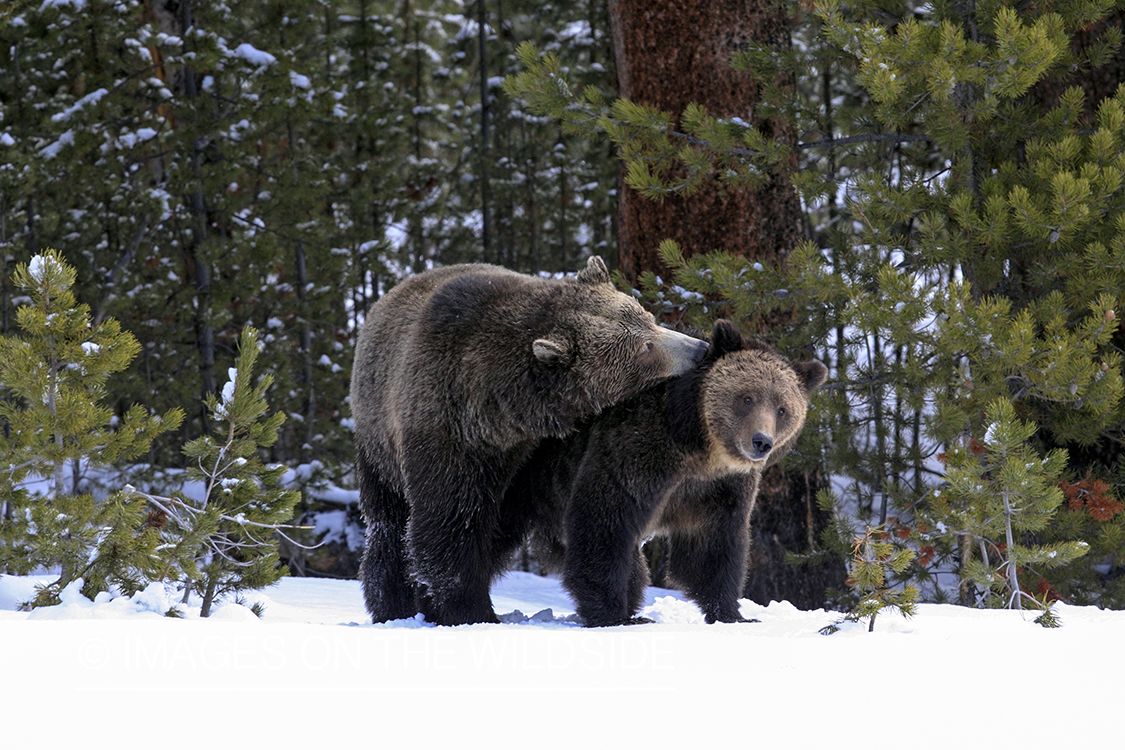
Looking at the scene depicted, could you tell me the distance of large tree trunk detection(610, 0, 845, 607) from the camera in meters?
6.67

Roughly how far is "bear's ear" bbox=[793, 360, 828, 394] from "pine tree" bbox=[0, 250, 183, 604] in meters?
3.16

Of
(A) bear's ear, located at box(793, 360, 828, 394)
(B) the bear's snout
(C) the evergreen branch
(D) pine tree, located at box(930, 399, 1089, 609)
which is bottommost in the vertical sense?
(D) pine tree, located at box(930, 399, 1089, 609)

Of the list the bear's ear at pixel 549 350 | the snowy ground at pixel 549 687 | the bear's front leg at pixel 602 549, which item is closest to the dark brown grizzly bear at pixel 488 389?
the bear's ear at pixel 549 350

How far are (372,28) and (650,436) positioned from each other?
12.6 metres

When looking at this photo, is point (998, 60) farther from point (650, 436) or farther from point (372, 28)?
point (372, 28)

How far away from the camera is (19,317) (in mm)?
4301

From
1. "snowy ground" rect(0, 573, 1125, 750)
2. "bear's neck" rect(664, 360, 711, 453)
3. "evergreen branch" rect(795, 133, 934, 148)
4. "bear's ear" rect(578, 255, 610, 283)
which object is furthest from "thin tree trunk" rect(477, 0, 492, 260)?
"snowy ground" rect(0, 573, 1125, 750)

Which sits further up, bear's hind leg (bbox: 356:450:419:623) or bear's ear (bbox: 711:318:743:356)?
bear's ear (bbox: 711:318:743:356)

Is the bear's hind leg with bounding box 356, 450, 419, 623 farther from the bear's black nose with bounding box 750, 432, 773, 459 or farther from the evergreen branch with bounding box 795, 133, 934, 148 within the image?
the evergreen branch with bounding box 795, 133, 934, 148

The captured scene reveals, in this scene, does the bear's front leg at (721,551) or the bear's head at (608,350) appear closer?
the bear's head at (608,350)

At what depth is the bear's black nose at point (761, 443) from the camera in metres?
4.39

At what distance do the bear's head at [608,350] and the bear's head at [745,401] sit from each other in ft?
0.44

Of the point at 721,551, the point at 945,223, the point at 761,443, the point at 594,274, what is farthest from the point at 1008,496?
the point at 594,274

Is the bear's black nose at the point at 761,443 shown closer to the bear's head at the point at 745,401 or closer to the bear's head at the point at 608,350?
the bear's head at the point at 745,401
